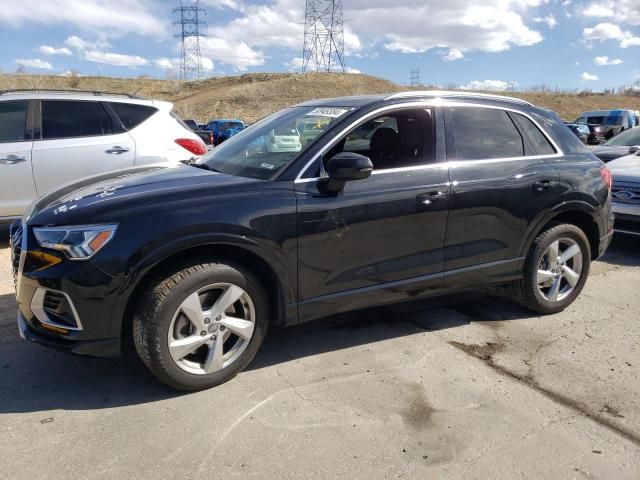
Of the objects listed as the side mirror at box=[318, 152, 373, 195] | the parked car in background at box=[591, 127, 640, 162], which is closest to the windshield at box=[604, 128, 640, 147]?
the parked car in background at box=[591, 127, 640, 162]

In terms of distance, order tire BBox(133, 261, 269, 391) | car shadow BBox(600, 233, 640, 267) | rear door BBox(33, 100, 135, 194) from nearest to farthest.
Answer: tire BBox(133, 261, 269, 391)
rear door BBox(33, 100, 135, 194)
car shadow BBox(600, 233, 640, 267)

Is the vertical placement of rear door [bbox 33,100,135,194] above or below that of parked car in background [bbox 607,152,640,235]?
above

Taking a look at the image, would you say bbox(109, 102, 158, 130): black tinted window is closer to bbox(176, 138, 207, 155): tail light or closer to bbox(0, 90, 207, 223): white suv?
bbox(0, 90, 207, 223): white suv

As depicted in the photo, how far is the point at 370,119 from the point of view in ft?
12.3

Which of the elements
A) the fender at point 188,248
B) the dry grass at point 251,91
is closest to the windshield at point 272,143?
the fender at point 188,248

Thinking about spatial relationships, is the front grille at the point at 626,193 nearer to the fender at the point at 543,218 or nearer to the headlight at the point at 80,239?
the fender at the point at 543,218

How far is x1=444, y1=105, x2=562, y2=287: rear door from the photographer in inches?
154

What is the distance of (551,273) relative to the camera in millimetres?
4500

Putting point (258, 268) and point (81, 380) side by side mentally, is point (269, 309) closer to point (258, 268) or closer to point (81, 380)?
point (258, 268)

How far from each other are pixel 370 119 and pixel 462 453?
225 centimetres

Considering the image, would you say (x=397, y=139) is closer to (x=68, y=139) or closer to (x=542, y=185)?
(x=542, y=185)

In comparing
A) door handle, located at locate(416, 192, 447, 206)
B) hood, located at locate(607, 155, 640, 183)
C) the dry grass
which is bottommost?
door handle, located at locate(416, 192, 447, 206)

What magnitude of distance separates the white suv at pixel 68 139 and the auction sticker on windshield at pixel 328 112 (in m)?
2.70

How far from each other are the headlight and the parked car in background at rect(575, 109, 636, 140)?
90.3 feet
